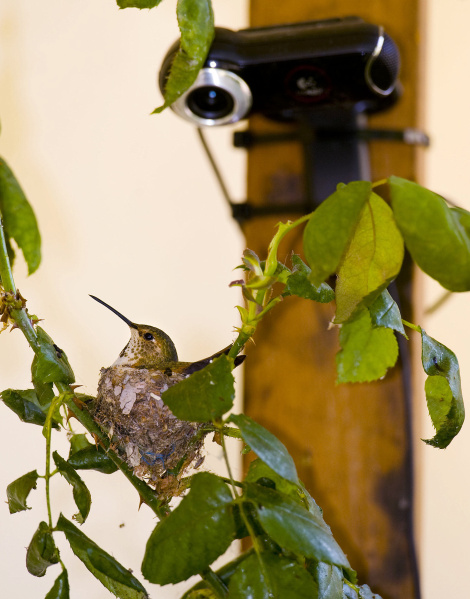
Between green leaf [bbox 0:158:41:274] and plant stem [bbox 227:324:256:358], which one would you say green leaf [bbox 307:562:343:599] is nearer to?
plant stem [bbox 227:324:256:358]

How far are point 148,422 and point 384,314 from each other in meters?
0.41

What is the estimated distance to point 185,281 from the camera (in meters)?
1.38

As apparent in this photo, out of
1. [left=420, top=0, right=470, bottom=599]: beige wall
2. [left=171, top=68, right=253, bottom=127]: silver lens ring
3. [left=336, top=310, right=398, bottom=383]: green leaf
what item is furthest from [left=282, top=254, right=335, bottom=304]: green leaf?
[left=420, top=0, right=470, bottom=599]: beige wall

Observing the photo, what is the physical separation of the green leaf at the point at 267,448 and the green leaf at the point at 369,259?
0.09m

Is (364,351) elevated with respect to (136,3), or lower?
lower

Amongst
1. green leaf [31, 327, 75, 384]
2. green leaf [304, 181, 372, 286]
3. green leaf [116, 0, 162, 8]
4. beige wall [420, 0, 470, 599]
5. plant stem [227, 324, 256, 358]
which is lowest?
beige wall [420, 0, 470, 599]

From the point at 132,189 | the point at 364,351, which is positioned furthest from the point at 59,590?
the point at 132,189

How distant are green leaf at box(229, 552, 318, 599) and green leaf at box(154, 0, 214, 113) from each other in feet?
0.87

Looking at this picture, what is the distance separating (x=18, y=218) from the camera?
1.85 ft

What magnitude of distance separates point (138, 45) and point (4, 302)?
1.12 meters

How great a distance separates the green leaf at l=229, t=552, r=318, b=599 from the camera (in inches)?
14.0

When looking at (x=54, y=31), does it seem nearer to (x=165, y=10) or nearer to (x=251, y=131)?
(x=165, y=10)

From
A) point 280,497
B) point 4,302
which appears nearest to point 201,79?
point 4,302

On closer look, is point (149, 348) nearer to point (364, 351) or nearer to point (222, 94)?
point (222, 94)
